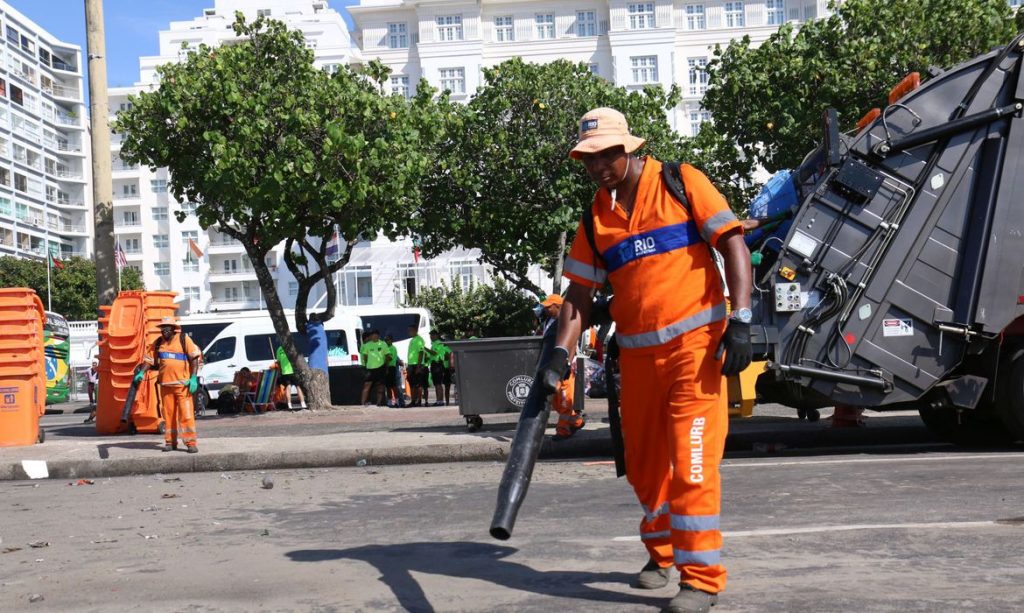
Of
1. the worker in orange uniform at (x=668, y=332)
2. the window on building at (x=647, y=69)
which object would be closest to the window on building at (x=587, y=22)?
the window on building at (x=647, y=69)

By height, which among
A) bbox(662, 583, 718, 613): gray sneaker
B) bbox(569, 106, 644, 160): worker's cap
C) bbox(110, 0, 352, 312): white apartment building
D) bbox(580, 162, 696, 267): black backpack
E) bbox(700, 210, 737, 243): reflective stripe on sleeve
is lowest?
bbox(662, 583, 718, 613): gray sneaker

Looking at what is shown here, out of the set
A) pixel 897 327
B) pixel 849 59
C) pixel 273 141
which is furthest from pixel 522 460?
pixel 849 59

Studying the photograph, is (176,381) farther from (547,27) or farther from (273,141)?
(547,27)

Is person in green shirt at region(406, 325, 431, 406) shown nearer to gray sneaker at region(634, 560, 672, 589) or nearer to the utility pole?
the utility pole

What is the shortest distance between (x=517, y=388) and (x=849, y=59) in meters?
14.1

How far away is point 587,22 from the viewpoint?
80125 millimetres

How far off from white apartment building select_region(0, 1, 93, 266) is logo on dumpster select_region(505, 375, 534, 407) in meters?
85.6

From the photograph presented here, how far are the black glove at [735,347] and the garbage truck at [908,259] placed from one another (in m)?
5.13

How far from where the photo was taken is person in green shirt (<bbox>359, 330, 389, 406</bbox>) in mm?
24875

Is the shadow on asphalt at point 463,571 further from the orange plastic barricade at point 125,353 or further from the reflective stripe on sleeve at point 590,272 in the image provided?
the orange plastic barricade at point 125,353

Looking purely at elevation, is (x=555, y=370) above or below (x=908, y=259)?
below

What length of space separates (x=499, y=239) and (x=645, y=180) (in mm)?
28201

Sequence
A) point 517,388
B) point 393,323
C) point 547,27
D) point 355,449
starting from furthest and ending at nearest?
point 547,27 < point 393,323 < point 517,388 < point 355,449

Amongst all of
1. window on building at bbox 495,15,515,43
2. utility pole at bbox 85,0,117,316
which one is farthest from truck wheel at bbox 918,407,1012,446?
window on building at bbox 495,15,515,43
